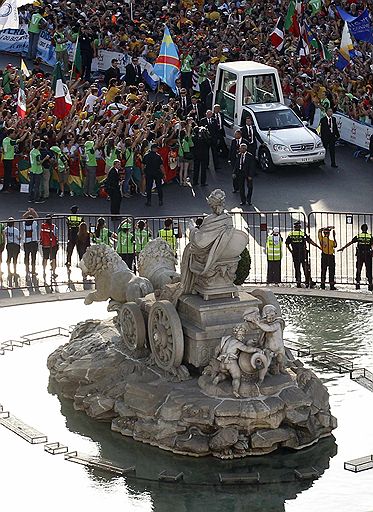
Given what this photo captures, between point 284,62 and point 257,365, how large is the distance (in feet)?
93.0

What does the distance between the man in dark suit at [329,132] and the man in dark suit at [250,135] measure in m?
2.14

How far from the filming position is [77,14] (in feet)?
190

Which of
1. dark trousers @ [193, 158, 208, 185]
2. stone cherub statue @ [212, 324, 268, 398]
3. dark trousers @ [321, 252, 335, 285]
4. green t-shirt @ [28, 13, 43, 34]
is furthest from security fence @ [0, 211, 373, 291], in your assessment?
green t-shirt @ [28, 13, 43, 34]

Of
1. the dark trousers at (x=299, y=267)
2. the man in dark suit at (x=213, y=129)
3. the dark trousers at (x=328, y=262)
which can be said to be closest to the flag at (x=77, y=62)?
the man in dark suit at (x=213, y=129)

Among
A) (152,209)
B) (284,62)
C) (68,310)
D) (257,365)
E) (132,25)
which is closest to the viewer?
(257,365)

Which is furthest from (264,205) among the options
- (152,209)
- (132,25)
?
(132,25)

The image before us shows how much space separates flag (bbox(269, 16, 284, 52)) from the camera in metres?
53.8

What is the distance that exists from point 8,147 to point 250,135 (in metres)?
6.68

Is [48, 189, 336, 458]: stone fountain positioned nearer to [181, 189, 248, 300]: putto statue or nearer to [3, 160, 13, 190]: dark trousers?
[181, 189, 248, 300]: putto statue

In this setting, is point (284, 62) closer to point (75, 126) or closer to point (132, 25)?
point (132, 25)

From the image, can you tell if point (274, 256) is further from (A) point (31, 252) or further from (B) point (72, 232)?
(A) point (31, 252)

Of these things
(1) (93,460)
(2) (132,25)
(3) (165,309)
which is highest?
(2) (132,25)

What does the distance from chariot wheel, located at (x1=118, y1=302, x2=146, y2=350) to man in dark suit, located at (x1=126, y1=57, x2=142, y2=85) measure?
24977 mm

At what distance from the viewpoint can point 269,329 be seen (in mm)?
26578
